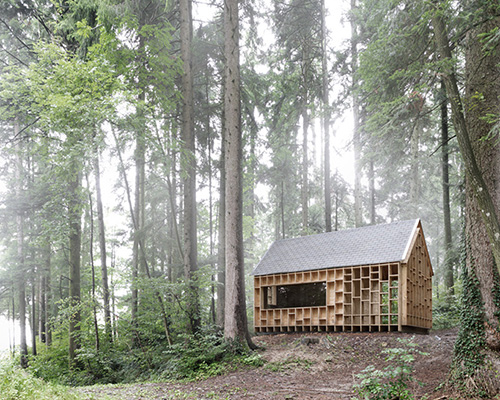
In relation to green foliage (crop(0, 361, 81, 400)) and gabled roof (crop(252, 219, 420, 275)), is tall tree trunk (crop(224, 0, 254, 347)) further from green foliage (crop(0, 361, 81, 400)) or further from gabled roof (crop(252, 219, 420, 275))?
green foliage (crop(0, 361, 81, 400))

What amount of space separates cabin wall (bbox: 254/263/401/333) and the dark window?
68 cm

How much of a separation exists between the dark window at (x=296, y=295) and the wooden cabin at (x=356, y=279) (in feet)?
0.24

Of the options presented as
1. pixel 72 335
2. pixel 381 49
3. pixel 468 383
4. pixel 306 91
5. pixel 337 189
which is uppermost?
pixel 306 91

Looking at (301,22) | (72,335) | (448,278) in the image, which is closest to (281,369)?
(72,335)

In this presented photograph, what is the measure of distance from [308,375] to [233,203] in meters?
4.28

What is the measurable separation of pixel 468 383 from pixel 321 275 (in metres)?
6.85

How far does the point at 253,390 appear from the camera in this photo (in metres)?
6.95

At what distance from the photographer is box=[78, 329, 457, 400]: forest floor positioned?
6575mm

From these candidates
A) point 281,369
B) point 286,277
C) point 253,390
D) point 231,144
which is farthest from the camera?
point 286,277

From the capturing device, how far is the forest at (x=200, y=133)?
20.8ft

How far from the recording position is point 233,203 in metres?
10.0

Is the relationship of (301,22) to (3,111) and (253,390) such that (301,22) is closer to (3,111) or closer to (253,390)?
(3,111)

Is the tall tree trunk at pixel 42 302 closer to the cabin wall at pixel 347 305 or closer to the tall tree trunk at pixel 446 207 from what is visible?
the cabin wall at pixel 347 305

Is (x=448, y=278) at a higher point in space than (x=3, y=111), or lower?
lower
